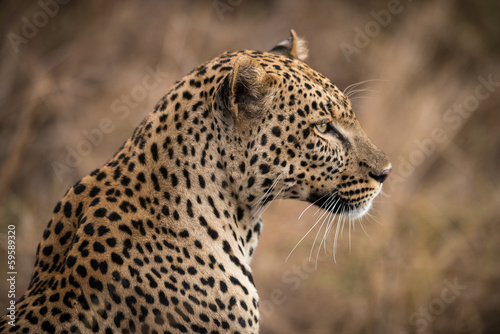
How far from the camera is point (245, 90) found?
4.01m

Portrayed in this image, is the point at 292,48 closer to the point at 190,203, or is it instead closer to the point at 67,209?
the point at 190,203

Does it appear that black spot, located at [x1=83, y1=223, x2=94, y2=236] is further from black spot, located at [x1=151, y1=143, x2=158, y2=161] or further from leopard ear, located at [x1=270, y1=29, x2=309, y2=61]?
leopard ear, located at [x1=270, y1=29, x2=309, y2=61]

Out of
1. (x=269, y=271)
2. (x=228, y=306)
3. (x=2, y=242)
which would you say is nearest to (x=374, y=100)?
(x=269, y=271)

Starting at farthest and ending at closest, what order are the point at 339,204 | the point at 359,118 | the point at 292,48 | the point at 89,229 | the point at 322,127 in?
the point at 359,118 < the point at 292,48 < the point at 339,204 < the point at 322,127 < the point at 89,229

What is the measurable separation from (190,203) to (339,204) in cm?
130

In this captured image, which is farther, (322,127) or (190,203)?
(322,127)

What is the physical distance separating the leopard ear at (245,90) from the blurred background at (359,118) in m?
4.88

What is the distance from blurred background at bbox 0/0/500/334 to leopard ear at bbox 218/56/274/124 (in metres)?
4.88

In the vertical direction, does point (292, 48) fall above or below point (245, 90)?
above

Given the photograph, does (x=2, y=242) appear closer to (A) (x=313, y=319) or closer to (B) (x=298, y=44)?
(A) (x=313, y=319)

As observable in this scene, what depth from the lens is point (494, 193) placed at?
35.9ft

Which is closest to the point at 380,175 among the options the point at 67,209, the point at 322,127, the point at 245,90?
the point at 322,127

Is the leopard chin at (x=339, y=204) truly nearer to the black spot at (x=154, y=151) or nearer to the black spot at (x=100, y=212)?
the black spot at (x=154, y=151)

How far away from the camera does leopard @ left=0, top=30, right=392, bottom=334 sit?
358cm
